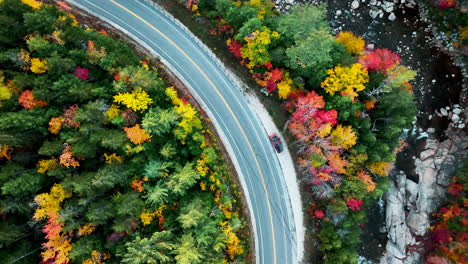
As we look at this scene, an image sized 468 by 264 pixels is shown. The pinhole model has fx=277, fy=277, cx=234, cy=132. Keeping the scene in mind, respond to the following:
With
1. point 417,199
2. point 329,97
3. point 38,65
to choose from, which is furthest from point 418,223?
point 38,65

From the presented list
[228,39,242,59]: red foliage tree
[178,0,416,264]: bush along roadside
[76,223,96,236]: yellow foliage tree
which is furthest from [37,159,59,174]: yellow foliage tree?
[228,39,242,59]: red foliage tree

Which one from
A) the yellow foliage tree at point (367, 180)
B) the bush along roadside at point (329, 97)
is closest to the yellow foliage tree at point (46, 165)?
the bush along roadside at point (329, 97)

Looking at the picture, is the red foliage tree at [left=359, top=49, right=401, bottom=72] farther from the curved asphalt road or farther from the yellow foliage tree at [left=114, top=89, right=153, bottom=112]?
the yellow foliage tree at [left=114, top=89, right=153, bottom=112]

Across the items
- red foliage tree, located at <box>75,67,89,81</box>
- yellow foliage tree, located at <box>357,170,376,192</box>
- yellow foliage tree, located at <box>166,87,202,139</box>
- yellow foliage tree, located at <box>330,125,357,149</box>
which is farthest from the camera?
yellow foliage tree, located at <box>357,170,376,192</box>

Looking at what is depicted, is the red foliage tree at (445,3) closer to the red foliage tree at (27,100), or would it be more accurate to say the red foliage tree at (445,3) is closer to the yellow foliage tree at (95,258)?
the red foliage tree at (27,100)

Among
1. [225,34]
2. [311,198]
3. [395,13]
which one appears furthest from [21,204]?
[395,13]
